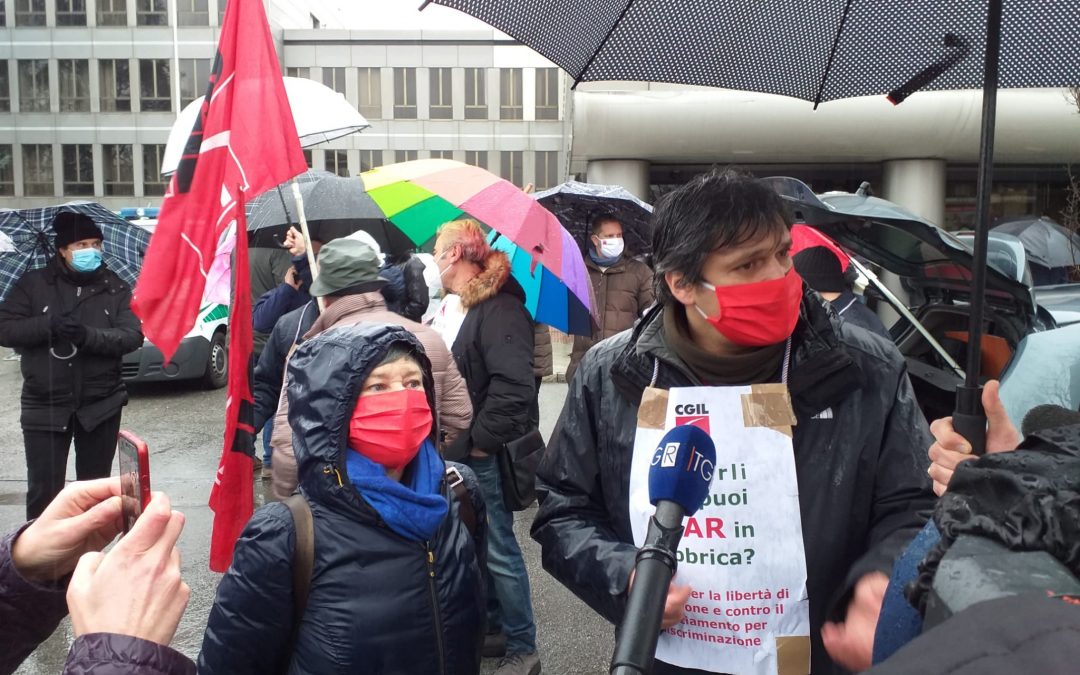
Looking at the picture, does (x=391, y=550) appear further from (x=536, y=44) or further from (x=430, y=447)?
(x=536, y=44)

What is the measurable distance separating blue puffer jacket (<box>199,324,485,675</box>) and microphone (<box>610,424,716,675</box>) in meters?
1.19

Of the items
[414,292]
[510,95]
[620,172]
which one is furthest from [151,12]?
[414,292]

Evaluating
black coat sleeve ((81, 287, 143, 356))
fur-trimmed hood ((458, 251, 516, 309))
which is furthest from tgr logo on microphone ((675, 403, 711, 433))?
black coat sleeve ((81, 287, 143, 356))

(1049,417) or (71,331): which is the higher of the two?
(1049,417)

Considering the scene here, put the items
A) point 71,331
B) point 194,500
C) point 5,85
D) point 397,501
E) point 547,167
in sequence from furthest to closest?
point 547,167, point 5,85, point 194,500, point 71,331, point 397,501

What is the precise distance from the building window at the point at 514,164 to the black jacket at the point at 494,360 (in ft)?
146

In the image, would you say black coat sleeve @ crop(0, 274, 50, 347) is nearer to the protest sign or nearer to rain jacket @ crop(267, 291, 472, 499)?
rain jacket @ crop(267, 291, 472, 499)

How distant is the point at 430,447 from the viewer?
2.74 meters

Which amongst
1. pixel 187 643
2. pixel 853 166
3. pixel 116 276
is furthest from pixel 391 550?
pixel 853 166

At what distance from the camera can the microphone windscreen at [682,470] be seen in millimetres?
1347

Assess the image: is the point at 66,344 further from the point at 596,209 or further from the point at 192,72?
the point at 192,72

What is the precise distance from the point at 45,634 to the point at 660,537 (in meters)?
1.02

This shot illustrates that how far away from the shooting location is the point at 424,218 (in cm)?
532

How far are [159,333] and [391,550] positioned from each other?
1.75 meters
